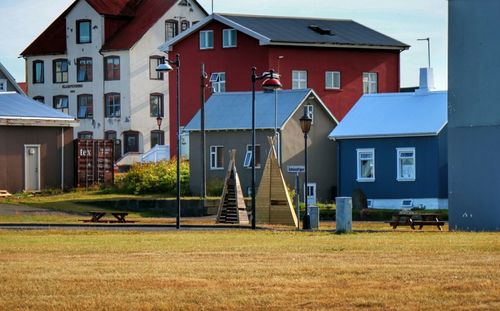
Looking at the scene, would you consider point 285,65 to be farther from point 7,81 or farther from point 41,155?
point 7,81

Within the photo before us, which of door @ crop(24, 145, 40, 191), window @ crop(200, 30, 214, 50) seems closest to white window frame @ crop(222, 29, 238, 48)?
window @ crop(200, 30, 214, 50)

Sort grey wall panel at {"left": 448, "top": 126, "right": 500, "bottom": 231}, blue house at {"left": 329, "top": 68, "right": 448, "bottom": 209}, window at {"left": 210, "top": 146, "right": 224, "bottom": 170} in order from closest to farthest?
grey wall panel at {"left": 448, "top": 126, "right": 500, "bottom": 231} → blue house at {"left": 329, "top": 68, "right": 448, "bottom": 209} → window at {"left": 210, "top": 146, "right": 224, "bottom": 170}

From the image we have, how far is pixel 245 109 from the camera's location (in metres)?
74.4

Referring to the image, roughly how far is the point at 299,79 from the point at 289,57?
1.36 m

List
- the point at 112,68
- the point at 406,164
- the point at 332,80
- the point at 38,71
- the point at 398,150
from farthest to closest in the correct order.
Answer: the point at 38,71 → the point at 112,68 → the point at 332,80 → the point at 398,150 → the point at 406,164

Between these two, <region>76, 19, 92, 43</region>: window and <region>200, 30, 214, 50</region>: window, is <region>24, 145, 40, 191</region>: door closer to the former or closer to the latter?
<region>200, 30, 214, 50</region>: window

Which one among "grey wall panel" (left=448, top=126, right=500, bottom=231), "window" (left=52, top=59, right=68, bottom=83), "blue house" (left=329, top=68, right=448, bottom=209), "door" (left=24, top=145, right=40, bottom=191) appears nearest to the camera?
"grey wall panel" (left=448, top=126, right=500, bottom=231)

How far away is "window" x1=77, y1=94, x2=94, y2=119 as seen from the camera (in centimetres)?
10375

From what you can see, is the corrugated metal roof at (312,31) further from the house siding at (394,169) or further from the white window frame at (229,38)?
the house siding at (394,169)

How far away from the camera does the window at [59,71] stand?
105312mm

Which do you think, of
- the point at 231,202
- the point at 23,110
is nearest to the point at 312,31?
the point at 23,110

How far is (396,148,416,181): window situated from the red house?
53.4ft

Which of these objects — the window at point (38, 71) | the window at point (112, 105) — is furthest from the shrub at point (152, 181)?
the window at point (38, 71)

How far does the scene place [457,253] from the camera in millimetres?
30266
